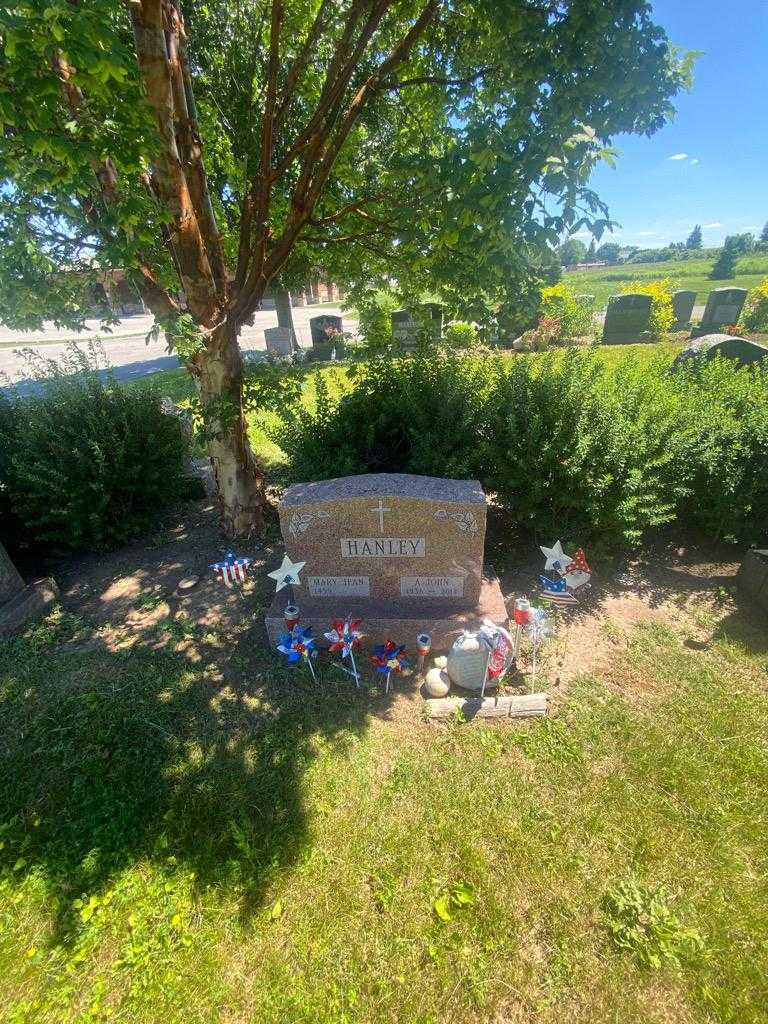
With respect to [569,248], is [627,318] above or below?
below

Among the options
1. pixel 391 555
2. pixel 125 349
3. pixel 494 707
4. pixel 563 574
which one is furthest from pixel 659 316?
pixel 125 349

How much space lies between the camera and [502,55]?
3266 mm

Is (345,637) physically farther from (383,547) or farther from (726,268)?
(726,268)

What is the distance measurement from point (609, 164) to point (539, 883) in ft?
14.6

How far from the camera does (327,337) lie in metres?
17.7

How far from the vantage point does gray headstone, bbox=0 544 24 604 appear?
4875 millimetres

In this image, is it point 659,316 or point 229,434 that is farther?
point 659,316

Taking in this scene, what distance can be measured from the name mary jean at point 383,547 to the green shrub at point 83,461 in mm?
3194

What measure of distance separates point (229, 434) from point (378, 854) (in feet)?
14.4

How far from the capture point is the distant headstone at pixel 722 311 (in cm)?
1688

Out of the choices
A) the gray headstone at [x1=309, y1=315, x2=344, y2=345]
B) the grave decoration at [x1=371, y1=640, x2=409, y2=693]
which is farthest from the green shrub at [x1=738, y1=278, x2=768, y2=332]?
the grave decoration at [x1=371, y1=640, x2=409, y2=693]

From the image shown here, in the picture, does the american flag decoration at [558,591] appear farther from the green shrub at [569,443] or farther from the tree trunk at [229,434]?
the tree trunk at [229,434]

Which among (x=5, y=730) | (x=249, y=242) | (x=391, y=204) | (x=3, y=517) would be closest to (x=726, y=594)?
(x=391, y=204)

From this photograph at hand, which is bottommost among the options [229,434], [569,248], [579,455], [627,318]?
[627,318]
